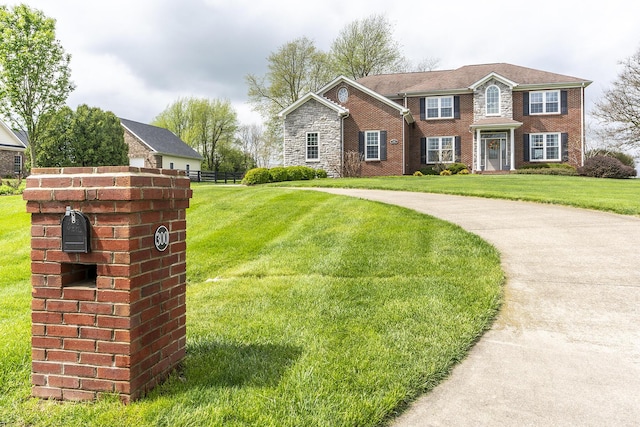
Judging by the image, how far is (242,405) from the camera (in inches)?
94.0

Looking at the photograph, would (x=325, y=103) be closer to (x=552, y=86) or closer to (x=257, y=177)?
(x=257, y=177)

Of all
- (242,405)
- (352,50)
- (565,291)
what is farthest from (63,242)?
(352,50)

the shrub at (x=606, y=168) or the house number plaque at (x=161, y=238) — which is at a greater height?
the shrub at (x=606, y=168)

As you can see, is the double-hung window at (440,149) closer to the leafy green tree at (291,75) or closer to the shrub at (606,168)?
the shrub at (606,168)

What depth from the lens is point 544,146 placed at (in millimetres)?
26250

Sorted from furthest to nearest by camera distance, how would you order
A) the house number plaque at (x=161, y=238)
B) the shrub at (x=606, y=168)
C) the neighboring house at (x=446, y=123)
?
the neighboring house at (x=446, y=123) → the shrub at (x=606, y=168) → the house number plaque at (x=161, y=238)

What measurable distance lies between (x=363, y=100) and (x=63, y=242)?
2434cm

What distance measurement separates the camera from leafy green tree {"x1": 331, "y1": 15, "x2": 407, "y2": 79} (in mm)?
37875

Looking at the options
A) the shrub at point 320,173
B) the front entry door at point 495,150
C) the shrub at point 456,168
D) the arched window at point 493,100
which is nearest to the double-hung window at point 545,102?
the arched window at point 493,100

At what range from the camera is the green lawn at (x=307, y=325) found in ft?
7.79

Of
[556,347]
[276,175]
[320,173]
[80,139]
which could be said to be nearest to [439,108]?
[320,173]

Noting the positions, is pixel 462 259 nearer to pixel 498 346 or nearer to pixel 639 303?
pixel 639 303

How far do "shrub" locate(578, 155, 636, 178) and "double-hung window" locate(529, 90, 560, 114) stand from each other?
472cm

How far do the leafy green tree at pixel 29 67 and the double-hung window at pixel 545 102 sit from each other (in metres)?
26.9
